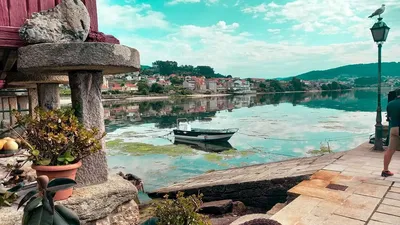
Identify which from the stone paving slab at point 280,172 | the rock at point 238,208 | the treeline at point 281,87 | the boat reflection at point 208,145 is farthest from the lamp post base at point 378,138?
the treeline at point 281,87

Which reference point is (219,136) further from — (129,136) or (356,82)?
(356,82)

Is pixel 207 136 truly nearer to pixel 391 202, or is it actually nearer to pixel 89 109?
pixel 391 202

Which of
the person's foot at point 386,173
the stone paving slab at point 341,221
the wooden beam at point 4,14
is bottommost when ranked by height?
the stone paving slab at point 341,221

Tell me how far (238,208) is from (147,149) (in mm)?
16102

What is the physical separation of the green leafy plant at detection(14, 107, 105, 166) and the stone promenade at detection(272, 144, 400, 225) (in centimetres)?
260

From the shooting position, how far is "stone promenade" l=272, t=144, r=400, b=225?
3.84 metres

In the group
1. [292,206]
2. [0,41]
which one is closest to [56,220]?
[0,41]

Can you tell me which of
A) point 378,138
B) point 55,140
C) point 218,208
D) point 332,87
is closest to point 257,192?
point 218,208

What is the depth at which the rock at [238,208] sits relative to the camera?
261 inches

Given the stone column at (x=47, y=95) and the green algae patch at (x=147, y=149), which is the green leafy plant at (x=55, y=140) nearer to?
the stone column at (x=47, y=95)

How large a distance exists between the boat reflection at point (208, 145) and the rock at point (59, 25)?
66.9ft

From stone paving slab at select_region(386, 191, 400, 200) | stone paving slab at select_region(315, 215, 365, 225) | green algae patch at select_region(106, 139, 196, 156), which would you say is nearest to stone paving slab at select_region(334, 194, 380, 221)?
stone paving slab at select_region(315, 215, 365, 225)

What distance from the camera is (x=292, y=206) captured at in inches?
167

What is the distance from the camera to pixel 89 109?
3.00 meters
